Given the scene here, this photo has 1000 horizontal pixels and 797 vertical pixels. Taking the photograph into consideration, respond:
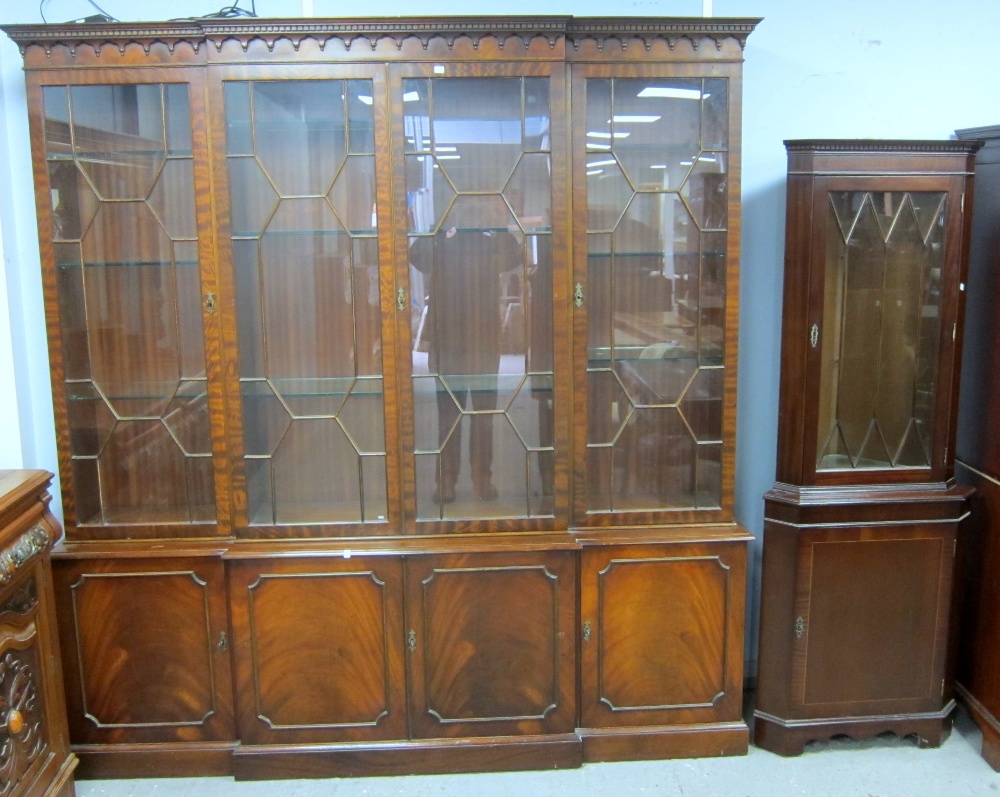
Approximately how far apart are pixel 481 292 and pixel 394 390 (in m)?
0.36

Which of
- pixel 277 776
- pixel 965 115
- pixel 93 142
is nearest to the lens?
pixel 93 142

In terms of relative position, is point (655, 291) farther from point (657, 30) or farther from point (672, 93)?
point (657, 30)

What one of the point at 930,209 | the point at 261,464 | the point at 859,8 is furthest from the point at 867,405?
the point at 261,464

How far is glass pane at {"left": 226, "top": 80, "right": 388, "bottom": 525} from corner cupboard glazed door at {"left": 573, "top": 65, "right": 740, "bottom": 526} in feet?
1.89

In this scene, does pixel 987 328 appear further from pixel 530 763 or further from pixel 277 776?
pixel 277 776

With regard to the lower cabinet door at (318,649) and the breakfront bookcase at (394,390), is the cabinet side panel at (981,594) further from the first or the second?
the lower cabinet door at (318,649)

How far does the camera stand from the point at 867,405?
235cm

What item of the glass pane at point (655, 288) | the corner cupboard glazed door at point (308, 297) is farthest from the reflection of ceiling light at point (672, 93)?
the corner cupboard glazed door at point (308, 297)

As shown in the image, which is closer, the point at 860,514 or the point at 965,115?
the point at 860,514

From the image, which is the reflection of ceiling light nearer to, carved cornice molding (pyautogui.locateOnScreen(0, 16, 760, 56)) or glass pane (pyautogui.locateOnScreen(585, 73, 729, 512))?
glass pane (pyautogui.locateOnScreen(585, 73, 729, 512))

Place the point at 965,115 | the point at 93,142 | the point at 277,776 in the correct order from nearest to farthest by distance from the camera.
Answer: the point at 93,142
the point at 277,776
the point at 965,115

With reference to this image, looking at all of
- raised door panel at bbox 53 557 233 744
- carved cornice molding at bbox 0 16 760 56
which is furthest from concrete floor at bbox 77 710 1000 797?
carved cornice molding at bbox 0 16 760 56

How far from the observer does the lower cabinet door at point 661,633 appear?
231 centimetres

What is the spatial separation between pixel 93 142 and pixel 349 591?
1410 millimetres
